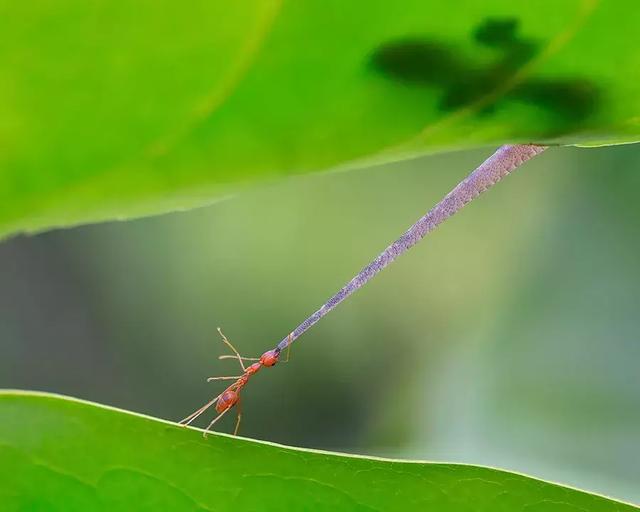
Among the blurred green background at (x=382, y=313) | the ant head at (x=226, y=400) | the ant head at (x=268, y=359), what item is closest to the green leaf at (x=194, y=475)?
the ant head at (x=268, y=359)

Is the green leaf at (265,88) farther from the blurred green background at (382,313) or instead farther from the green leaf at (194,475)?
the blurred green background at (382,313)

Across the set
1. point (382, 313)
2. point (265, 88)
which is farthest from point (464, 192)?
point (382, 313)

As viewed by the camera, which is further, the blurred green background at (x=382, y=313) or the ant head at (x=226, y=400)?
the blurred green background at (x=382, y=313)

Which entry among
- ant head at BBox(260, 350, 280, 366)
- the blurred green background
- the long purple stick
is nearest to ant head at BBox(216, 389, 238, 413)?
ant head at BBox(260, 350, 280, 366)

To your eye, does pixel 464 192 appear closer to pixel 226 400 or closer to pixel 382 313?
pixel 226 400

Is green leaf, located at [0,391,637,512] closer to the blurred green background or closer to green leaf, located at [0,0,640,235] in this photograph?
green leaf, located at [0,0,640,235]

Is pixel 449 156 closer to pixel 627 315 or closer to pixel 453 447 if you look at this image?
Answer: pixel 627 315
